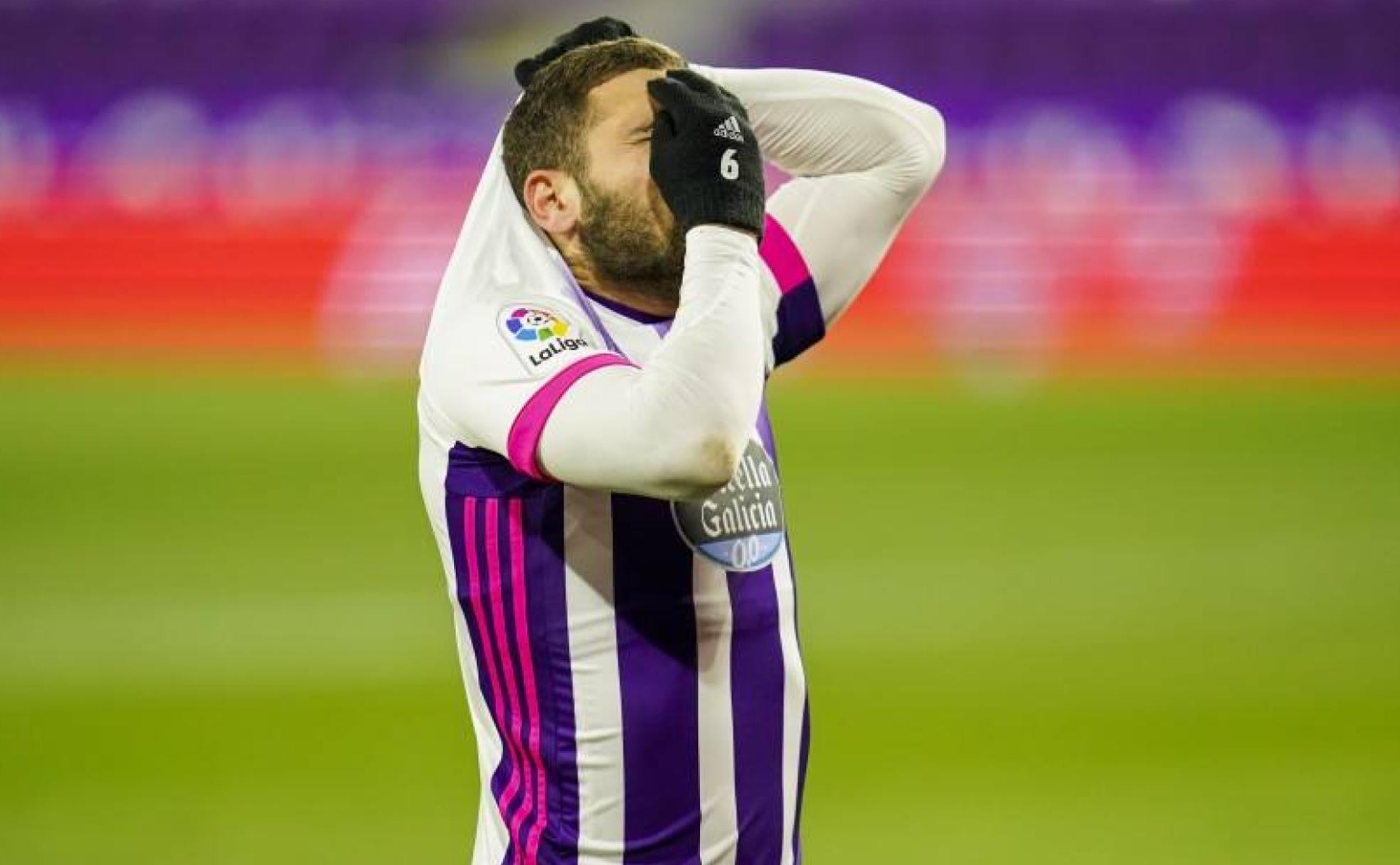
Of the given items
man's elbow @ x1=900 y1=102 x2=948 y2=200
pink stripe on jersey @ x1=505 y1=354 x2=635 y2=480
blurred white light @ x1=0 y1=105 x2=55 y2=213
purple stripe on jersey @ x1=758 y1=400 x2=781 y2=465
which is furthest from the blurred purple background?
pink stripe on jersey @ x1=505 y1=354 x2=635 y2=480

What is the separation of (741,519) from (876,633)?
11.4 ft

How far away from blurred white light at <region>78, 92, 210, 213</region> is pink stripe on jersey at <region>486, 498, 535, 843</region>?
7.96 meters

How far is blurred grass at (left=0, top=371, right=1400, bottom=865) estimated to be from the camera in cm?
418

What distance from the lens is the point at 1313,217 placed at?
9688 millimetres

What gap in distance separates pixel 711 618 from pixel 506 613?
0.23 meters

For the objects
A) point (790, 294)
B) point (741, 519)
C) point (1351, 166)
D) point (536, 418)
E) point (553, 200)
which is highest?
point (1351, 166)

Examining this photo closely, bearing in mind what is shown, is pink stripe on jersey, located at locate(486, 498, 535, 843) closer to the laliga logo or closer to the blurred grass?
the laliga logo

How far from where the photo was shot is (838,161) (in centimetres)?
242

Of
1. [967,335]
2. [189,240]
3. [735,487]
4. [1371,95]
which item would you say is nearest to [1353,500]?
[967,335]

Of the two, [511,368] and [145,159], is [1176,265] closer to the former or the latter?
[145,159]

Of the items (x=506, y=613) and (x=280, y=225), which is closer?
(x=506, y=613)

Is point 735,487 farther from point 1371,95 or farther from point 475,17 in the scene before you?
point 1371,95

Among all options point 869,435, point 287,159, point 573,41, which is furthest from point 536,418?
point 287,159

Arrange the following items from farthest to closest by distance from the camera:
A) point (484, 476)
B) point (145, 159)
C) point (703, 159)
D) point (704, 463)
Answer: point (145, 159) < point (484, 476) < point (703, 159) < point (704, 463)
